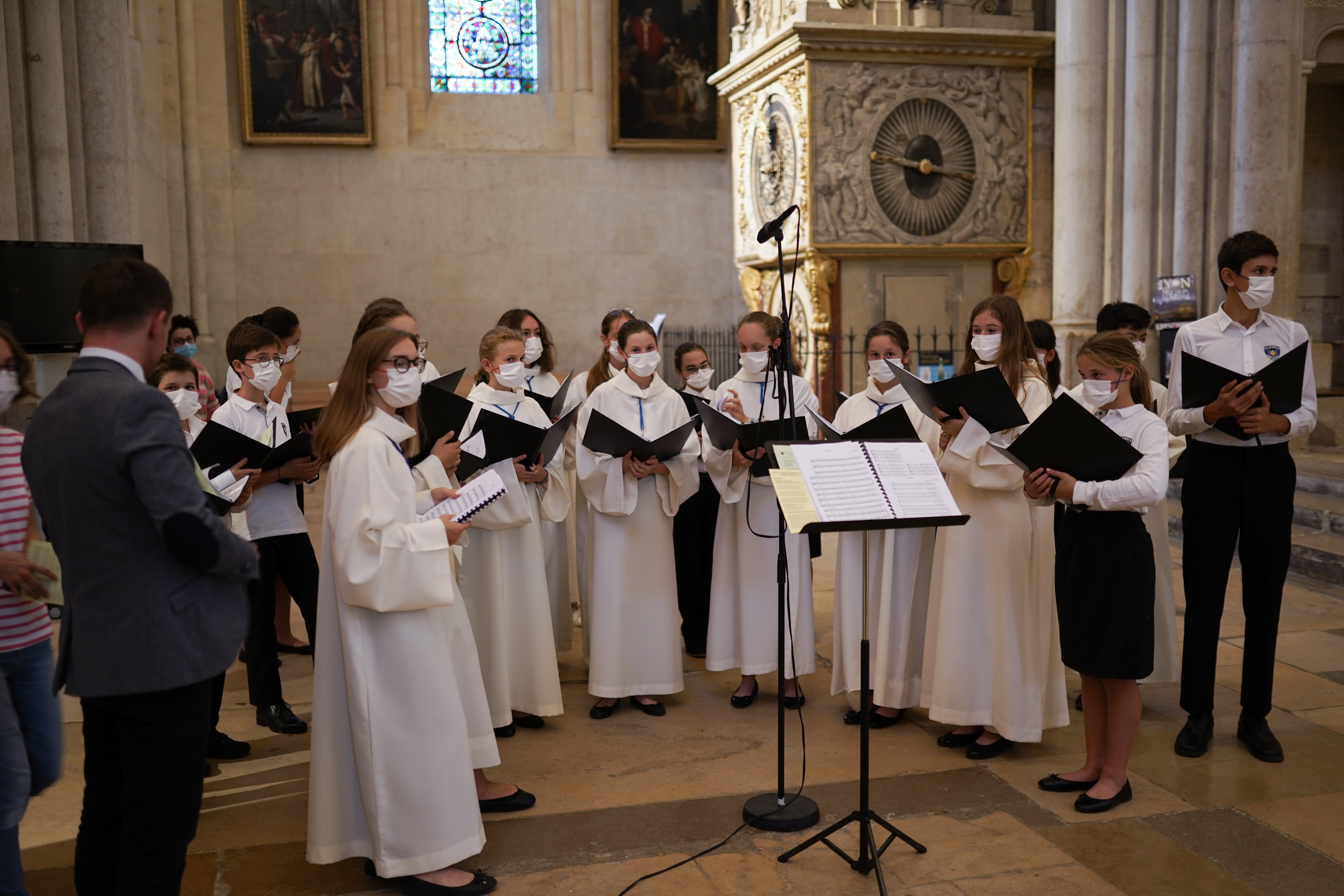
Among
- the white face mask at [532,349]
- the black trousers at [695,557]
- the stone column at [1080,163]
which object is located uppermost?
the stone column at [1080,163]

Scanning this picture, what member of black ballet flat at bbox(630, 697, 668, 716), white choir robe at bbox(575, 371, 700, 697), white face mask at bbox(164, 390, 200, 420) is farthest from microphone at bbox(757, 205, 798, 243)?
white face mask at bbox(164, 390, 200, 420)

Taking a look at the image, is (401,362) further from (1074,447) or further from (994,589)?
(994,589)

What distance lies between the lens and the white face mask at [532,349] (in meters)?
5.91

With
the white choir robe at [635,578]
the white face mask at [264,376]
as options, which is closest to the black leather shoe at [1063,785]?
the white choir robe at [635,578]

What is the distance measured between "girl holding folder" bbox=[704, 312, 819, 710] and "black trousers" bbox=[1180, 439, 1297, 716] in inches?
60.0

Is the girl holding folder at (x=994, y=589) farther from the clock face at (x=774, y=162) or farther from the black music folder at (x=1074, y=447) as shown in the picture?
the clock face at (x=774, y=162)

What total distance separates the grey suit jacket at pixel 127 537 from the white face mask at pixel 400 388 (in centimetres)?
86

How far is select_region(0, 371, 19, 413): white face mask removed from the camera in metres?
2.86

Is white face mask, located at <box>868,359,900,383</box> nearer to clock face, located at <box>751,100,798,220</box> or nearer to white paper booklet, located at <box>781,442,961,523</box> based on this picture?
white paper booklet, located at <box>781,442,961,523</box>

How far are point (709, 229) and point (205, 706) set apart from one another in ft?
46.3

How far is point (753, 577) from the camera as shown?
5.12 m

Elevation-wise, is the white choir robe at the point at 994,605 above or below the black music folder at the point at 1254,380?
below

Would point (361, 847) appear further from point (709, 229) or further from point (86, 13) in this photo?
point (709, 229)

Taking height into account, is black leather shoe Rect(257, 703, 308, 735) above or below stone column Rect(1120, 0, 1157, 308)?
below
